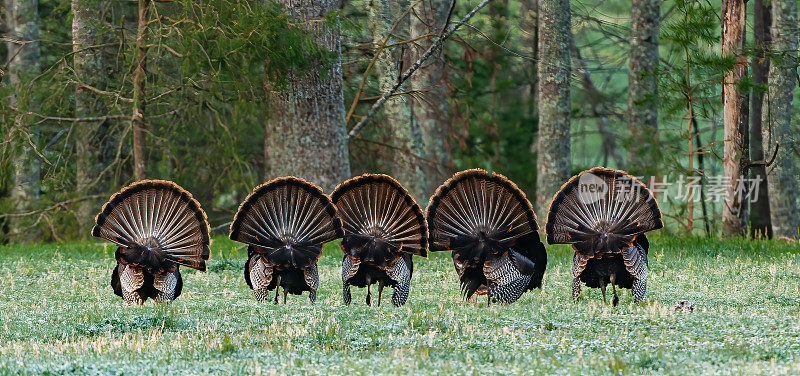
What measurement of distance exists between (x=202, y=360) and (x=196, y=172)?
1477cm

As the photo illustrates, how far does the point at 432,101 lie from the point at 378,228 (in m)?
13.8

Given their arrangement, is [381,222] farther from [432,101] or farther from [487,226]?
[432,101]

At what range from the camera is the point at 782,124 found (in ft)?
74.7

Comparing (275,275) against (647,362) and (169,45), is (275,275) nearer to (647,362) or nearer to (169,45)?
(647,362)

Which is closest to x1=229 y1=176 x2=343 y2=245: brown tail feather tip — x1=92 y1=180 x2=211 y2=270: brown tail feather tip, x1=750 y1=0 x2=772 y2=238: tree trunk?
x1=92 y1=180 x2=211 y2=270: brown tail feather tip

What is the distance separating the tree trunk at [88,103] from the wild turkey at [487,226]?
921 cm

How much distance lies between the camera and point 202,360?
756cm

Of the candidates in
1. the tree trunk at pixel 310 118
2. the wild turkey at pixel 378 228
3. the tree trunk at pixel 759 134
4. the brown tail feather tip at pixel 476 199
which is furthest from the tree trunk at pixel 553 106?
the wild turkey at pixel 378 228

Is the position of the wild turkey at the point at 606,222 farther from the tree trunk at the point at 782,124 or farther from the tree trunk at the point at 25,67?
the tree trunk at the point at 25,67

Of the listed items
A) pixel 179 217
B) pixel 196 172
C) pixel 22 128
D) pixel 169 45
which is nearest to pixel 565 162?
Result: pixel 196 172

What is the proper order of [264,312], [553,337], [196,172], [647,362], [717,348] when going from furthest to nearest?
[196,172]
[264,312]
[553,337]
[717,348]
[647,362]

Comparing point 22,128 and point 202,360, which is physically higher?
point 22,128


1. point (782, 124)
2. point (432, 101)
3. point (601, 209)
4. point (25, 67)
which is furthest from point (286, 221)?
point (782, 124)

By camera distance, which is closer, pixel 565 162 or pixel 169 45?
pixel 169 45
